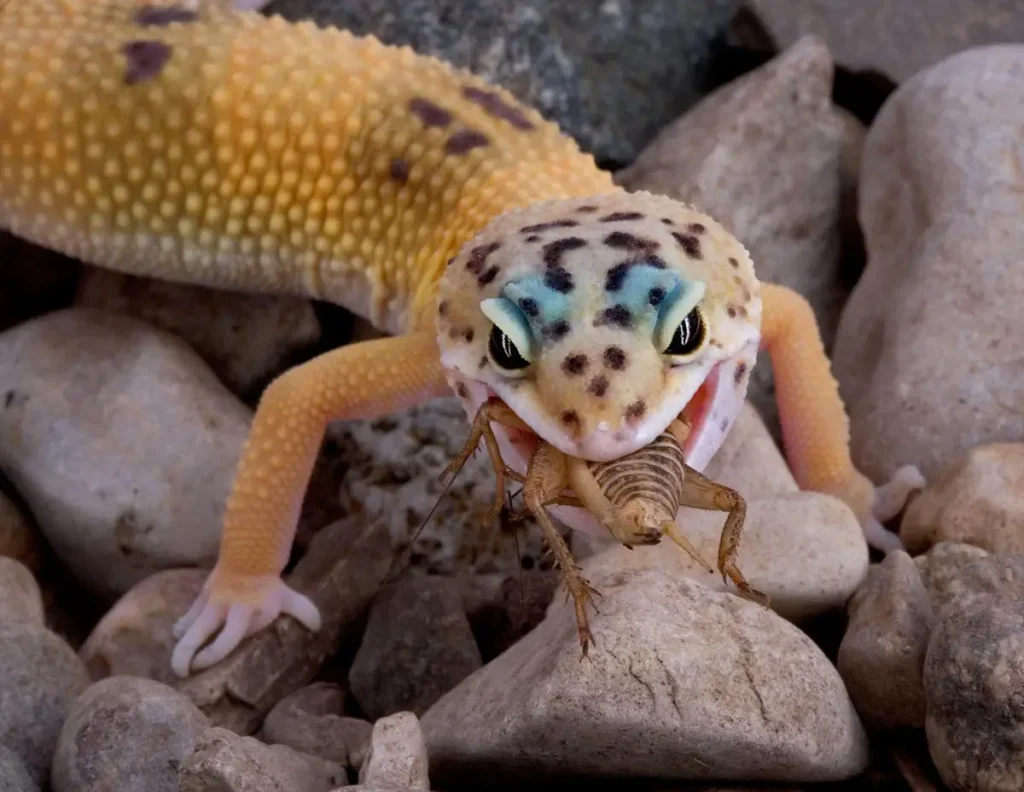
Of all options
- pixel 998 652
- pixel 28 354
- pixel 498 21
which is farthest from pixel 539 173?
pixel 998 652

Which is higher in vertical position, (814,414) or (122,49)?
(122,49)

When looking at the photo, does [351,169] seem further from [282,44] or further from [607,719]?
[607,719]

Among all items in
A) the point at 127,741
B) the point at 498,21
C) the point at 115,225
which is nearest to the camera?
the point at 127,741

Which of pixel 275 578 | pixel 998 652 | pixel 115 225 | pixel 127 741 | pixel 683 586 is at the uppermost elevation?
pixel 998 652

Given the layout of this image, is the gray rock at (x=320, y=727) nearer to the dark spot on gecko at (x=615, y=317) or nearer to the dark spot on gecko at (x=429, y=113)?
the dark spot on gecko at (x=615, y=317)

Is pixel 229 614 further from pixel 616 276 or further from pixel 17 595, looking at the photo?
pixel 616 276

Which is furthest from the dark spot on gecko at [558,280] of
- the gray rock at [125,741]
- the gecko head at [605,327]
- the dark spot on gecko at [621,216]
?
the gray rock at [125,741]

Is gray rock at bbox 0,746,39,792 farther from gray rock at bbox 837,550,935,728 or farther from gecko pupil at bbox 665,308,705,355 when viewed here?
gray rock at bbox 837,550,935,728

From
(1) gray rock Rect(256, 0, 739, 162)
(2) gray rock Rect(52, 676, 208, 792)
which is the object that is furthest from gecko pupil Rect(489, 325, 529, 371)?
(1) gray rock Rect(256, 0, 739, 162)
